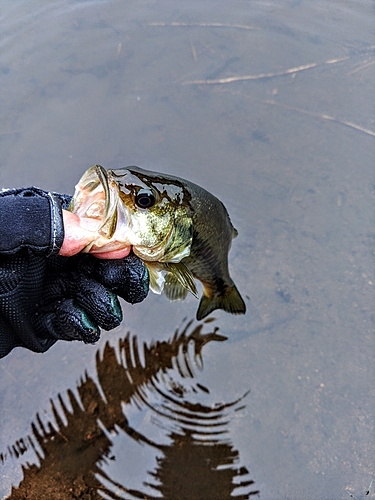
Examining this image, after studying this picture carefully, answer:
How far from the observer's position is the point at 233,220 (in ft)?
14.2

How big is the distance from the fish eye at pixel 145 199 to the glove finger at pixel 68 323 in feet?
2.02

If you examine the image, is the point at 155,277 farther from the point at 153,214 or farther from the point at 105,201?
the point at 105,201

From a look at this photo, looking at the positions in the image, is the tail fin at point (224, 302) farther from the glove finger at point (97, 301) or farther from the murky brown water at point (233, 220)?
the glove finger at point (97, 301)

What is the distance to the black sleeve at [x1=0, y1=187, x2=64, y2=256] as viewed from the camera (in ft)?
6.49

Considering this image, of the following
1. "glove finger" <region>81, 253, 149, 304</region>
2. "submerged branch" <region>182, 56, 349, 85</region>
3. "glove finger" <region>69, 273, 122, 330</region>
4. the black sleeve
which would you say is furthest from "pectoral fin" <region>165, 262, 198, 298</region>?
"submerged branch" <region>182, 56, 349, 85</region>

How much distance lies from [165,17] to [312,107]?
2.22 metres

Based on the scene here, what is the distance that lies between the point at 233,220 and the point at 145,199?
2.09 meters

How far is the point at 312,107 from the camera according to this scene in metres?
5.08

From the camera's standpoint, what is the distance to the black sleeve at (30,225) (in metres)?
1.98

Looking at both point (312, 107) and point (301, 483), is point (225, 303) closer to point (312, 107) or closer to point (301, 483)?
point (301, 483)

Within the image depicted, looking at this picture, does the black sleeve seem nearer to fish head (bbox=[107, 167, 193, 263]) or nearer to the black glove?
the black glove

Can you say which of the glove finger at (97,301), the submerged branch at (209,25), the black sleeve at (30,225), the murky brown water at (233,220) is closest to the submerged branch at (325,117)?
the murky brown water at (233,220)

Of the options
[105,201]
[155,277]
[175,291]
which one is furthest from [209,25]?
[105,201]

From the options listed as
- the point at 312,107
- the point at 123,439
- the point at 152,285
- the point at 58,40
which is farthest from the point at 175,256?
A: the point at 58,40
